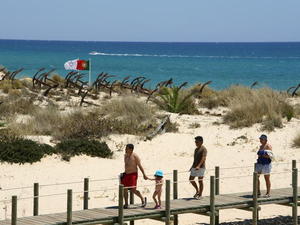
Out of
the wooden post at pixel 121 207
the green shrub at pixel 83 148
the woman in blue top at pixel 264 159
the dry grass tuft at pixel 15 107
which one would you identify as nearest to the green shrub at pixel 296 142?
the green shrub at pixel 83 148

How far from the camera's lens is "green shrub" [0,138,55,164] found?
21.8m

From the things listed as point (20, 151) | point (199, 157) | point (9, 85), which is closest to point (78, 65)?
point (9, 85)

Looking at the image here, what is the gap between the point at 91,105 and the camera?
100 feet

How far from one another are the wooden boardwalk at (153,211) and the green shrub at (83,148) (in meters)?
7.22

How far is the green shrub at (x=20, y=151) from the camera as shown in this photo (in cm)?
2178

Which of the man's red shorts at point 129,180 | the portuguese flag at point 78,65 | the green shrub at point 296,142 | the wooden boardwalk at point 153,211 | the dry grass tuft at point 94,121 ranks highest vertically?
the portuguese flag at point 78,65

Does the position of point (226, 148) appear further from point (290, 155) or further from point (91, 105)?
point (91, 105)

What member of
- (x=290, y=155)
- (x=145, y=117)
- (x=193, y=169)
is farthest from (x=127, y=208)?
(x=145, y=117)

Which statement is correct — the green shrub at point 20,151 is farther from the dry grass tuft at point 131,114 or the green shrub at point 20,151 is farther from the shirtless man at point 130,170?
the shirtless man at point 130,170

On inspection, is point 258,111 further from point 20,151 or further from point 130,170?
point 130,170

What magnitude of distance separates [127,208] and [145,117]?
42.0 feet

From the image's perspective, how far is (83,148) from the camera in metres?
23.2

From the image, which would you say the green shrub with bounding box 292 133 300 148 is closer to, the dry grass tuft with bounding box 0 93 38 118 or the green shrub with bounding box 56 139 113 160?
the green shrub with bounding box 56 139 113 160

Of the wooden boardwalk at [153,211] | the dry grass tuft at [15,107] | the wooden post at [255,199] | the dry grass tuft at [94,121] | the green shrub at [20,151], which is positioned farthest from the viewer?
the dry grass tuft at [15,107]
